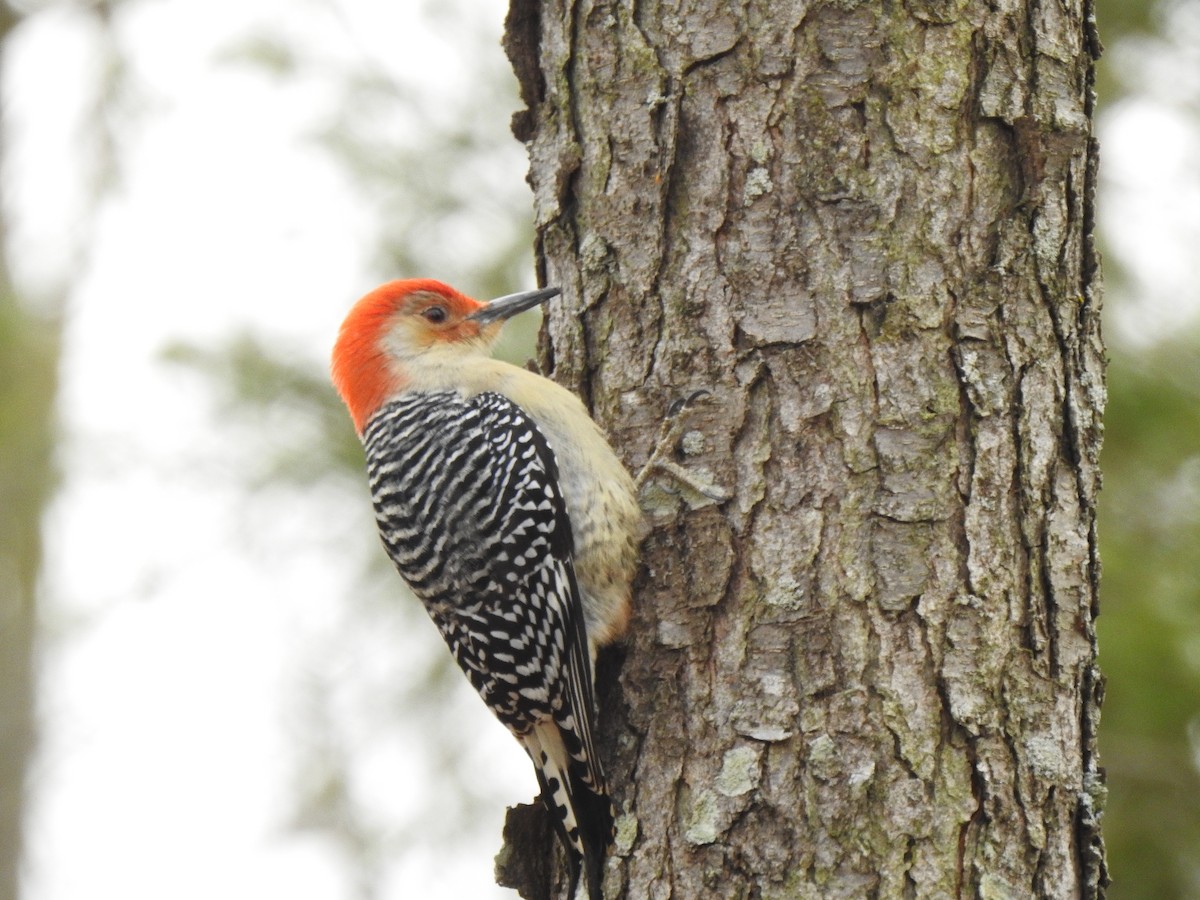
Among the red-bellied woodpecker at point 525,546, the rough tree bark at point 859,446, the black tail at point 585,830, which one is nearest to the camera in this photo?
the rough tree bark at point 859,446

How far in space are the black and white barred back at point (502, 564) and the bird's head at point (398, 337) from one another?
51 centimetres

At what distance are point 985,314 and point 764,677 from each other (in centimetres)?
105

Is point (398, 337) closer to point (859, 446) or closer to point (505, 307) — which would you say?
point (505, 307)

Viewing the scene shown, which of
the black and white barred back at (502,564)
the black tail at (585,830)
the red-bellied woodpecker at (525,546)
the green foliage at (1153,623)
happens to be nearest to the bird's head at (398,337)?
the red-bellied woodpecker at (525,546)

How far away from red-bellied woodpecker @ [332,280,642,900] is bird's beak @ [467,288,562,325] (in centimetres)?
2

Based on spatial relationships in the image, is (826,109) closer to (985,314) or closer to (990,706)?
(985,314)

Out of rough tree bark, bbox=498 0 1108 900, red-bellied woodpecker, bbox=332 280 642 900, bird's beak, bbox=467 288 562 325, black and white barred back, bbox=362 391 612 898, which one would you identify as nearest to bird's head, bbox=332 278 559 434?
bird's beak, bbox=467 288 562 325

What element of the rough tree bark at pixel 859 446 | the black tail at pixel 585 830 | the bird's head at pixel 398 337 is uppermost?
the bird's head at pixel 398 337

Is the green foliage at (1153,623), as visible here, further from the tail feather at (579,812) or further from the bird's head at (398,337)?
the bird's head at (398,337)

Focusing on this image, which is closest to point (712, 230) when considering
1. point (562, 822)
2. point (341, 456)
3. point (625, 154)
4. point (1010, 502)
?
point (625, 154)

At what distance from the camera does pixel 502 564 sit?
393 centimetres

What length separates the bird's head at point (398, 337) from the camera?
4855mm

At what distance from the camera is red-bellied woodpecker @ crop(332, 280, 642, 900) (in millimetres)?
3576

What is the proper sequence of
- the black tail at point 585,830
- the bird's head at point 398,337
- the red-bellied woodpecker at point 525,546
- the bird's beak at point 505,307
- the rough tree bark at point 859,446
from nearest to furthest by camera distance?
1. the rough tree bark at point 859,446
2. the black tail at point 585,830
3. the red-bellied woodpecker at point 525,546
4. the bird's beak at point 505,307
5. the bird's head at point 398,337
